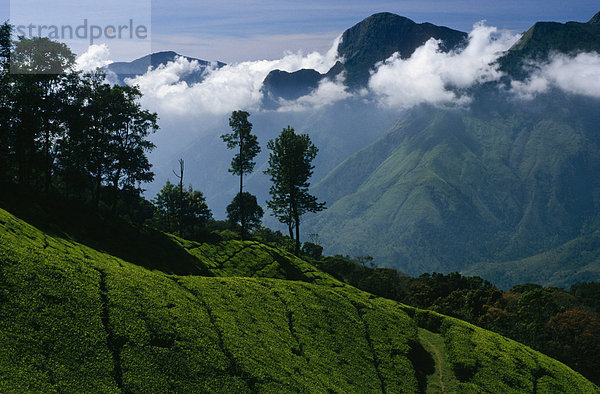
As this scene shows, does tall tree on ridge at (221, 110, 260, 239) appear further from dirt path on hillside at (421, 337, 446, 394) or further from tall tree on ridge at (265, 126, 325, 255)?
dirt path on hillside at (421, 337, 446, 394)

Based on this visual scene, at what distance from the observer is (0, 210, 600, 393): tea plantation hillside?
20.4 metres

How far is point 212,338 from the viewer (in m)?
26.2

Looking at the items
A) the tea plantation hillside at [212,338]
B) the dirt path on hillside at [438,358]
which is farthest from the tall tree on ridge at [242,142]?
the dirt path on hillside at [438,358]

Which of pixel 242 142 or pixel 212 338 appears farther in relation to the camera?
pixel 242 142

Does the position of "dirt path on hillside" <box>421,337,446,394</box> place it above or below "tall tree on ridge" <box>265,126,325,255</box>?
below

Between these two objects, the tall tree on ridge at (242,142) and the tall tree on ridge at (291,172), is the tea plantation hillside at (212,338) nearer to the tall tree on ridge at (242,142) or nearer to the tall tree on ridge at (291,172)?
the tall tree on ridge at (291,172)

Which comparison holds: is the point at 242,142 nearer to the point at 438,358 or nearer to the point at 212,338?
the point at 438,358

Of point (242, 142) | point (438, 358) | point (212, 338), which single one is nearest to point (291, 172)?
point (242, 142)

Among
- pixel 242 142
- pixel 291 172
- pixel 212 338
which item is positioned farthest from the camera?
pixel 242 142

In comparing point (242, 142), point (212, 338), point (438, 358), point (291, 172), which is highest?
point (242, 142)

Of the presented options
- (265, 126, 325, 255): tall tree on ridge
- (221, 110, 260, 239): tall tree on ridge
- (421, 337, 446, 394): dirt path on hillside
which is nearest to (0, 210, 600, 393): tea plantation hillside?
(421, 337, 446, 394): dirt path on hillside

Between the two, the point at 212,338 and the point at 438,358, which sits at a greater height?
the point at 212,338

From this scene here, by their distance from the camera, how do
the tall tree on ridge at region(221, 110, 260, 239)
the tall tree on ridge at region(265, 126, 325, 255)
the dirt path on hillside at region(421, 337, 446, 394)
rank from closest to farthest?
1. the dirt path on hillside at region(421, 337, 446, 394)
2. the tall tree on ridge at region(265, 126, 325, 255)
3. the tall tree on ridge at region(221, 110, 260, 239)

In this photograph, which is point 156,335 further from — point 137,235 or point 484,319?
point 484,319
